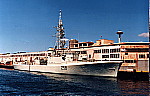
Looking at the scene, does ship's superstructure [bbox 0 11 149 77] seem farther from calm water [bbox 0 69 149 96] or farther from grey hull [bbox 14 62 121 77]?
calm water [bbox 0 69 149 96]

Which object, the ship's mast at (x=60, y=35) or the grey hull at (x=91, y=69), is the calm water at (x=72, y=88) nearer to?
the grey hull at (x=91, y=69)

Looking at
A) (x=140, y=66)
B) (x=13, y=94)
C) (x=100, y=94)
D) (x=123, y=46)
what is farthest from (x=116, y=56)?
(x=13, y=94)

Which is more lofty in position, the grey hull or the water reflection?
the grey hull

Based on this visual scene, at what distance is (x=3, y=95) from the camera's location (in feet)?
74.3

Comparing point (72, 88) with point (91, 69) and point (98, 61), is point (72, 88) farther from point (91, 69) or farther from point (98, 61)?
point (98, 61)

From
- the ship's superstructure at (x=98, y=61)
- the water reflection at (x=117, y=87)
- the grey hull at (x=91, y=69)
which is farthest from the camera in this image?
the ship's superstructure at (x=98, y=61)

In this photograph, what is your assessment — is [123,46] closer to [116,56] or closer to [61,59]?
[116,56]

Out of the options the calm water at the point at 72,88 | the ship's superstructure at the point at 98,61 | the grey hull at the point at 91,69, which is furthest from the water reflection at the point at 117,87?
the ship's superstructure at the point at 98,61

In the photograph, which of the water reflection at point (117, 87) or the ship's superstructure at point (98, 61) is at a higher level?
the ship's superstructure at point (98, 61)

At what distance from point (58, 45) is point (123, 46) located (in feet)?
102

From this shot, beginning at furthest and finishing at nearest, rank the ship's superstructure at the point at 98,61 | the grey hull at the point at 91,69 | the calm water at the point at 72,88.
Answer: the ship's superstructure at the point at 98,61, the grey hull at the point at 91,69, the calm water at the point at 72,88

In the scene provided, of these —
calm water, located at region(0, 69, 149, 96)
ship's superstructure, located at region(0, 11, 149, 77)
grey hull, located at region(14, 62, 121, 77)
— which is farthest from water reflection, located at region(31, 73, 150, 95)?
ship's superstructure, located at region(0, 11, 149, 77)

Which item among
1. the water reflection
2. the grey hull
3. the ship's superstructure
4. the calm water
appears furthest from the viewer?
the ship's superstructure

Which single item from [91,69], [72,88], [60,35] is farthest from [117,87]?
[60,35]
